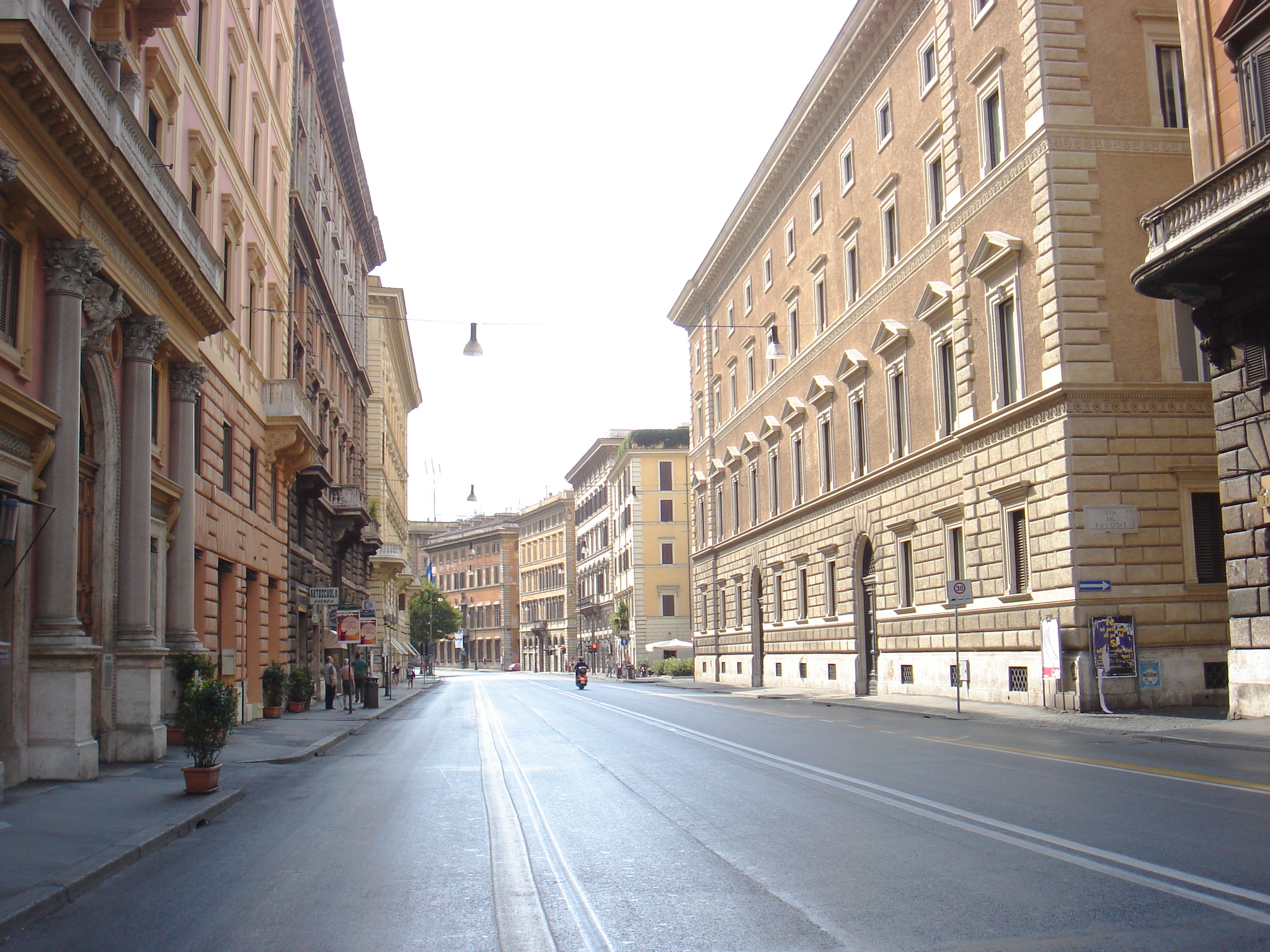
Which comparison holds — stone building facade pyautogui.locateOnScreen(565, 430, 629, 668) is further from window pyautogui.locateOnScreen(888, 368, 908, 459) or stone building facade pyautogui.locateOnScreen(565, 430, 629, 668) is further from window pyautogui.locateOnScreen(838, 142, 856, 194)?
window pyautogui.locateOnScreen(888, 368, 908, 459)

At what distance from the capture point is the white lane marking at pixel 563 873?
622 centimetres

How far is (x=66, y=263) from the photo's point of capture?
45.9ft

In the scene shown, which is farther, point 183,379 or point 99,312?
point 183,379

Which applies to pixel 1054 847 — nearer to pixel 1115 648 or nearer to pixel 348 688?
pixel 1115 648

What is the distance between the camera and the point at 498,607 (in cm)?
14350

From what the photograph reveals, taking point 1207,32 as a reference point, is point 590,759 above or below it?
below

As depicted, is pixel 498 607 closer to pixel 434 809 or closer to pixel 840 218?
pixel 840 218

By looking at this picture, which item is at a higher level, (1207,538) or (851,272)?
(851,272)

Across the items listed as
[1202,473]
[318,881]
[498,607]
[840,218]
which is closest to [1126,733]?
[1202,473]

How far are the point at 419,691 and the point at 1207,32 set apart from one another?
142ft

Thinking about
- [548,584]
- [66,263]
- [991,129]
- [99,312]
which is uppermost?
[991,129]

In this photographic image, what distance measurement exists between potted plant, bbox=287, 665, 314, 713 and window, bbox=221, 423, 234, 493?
7574 millimetres

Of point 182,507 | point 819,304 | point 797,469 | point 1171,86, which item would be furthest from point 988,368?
point 182,507

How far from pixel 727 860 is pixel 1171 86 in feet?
77.0
